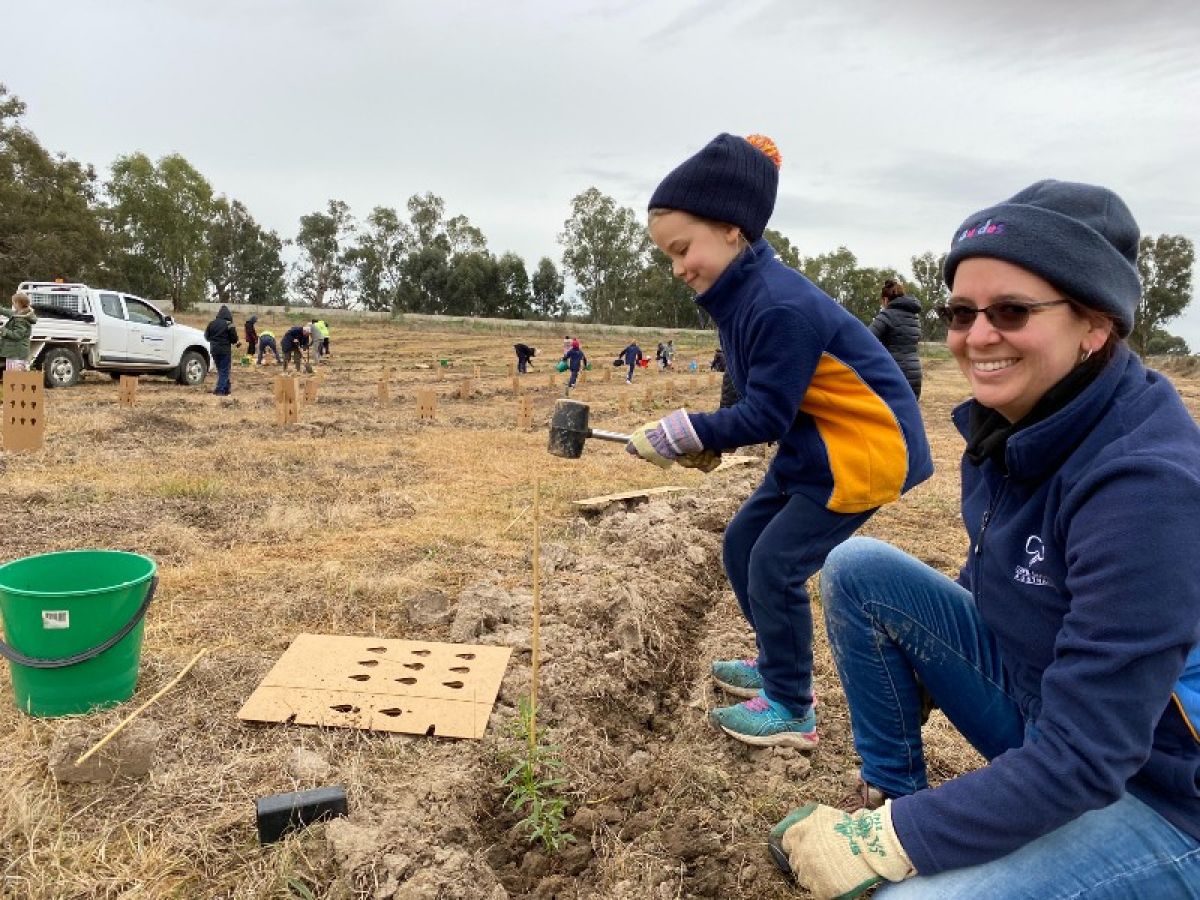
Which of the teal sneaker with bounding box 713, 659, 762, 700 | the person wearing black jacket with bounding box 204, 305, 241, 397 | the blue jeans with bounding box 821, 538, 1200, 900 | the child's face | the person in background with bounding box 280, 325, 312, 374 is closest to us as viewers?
the blue jeans with bounding box 821, 538, 1200, 900

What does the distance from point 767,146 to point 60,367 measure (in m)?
14.1

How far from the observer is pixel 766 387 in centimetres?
227

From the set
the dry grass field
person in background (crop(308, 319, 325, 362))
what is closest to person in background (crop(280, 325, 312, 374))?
person in background (crop(308, 319, 325, 362))

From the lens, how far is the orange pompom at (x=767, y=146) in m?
2.44

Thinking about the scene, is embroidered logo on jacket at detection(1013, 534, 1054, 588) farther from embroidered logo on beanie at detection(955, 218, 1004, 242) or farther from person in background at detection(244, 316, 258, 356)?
person in background at detection(244, 316, 258, 356)

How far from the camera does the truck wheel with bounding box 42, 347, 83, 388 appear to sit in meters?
13.0

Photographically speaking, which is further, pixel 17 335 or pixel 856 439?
pixel 17 335

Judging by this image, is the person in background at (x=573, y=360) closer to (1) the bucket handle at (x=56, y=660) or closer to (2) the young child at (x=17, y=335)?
(2) the young child at (x=17, y=335)

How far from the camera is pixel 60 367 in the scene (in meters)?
13.1

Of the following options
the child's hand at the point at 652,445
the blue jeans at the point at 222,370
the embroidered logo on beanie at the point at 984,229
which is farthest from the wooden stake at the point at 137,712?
the blue jeans at the point at 222,370

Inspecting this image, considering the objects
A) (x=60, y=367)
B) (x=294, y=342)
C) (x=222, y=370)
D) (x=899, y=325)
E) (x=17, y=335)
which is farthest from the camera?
(x=294, y=342)

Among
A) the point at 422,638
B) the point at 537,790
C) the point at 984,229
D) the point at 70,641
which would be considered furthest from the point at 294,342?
the point at 984,229

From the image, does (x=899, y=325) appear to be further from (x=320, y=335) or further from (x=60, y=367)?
(x=320, y=335)

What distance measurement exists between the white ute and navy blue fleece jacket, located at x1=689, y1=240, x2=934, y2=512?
13.3 meters
